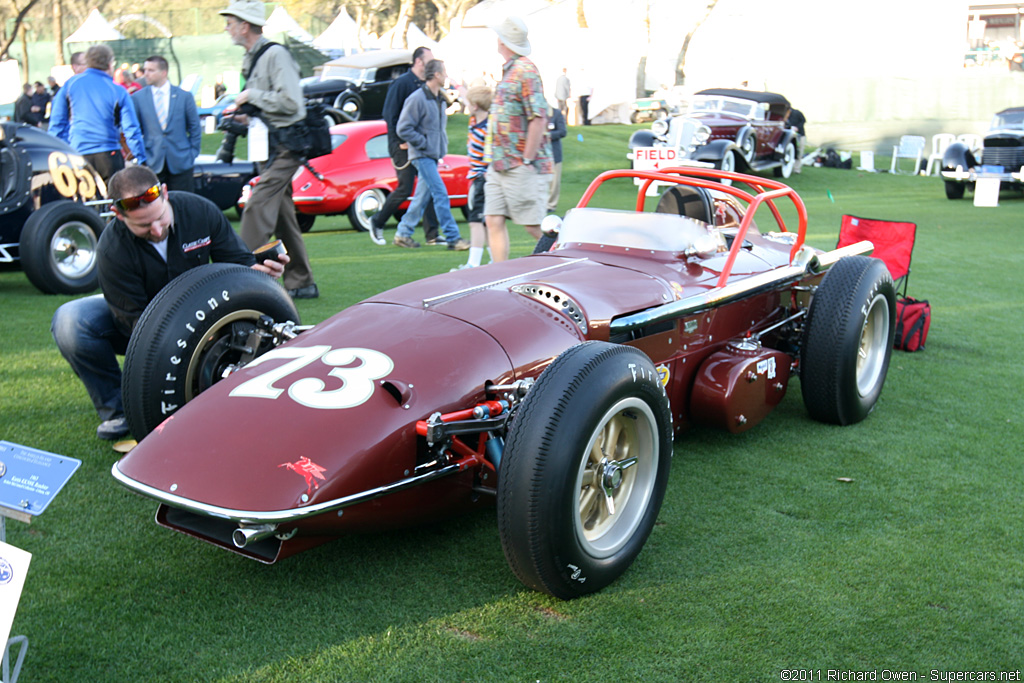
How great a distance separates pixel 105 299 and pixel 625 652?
2.75m

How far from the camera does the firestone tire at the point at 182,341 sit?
10.7 ft

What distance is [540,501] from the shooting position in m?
2.46

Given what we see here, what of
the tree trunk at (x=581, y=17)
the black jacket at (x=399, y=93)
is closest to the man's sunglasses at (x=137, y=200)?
the black jacket at (x=399, y=93)

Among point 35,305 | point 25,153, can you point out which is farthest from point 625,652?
point 25,153

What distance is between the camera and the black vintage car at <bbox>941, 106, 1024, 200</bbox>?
15078 mm

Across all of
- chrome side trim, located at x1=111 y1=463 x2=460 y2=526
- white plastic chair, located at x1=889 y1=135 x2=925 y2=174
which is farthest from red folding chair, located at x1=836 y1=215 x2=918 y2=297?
white plastic chair, located at x1=889 y1=135 x2=925 y2=174

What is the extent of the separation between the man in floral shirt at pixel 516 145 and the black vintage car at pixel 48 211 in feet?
11.2

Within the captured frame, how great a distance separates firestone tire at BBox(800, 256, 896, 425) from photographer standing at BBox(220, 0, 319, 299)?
379 centimetres

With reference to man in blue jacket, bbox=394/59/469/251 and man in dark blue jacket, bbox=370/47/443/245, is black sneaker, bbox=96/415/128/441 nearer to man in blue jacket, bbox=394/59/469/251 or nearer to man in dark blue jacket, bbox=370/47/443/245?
man in blue jacket, bbox=394/59/469/251

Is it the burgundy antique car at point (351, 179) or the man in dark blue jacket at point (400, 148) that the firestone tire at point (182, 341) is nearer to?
the man in dark blue jacket at point (400, 148)

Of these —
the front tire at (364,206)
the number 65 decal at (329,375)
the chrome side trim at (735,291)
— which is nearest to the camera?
the number 65 decal at (329,375)

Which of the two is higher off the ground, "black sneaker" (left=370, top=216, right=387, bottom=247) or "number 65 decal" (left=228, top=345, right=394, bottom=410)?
"number 65 decal" (left=228, top=345, right=394, bottom=410)

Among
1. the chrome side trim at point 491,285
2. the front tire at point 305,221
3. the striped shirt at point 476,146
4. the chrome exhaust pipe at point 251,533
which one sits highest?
the striped shirt at point 476,146

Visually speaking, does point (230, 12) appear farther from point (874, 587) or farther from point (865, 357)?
point (874, 587)
